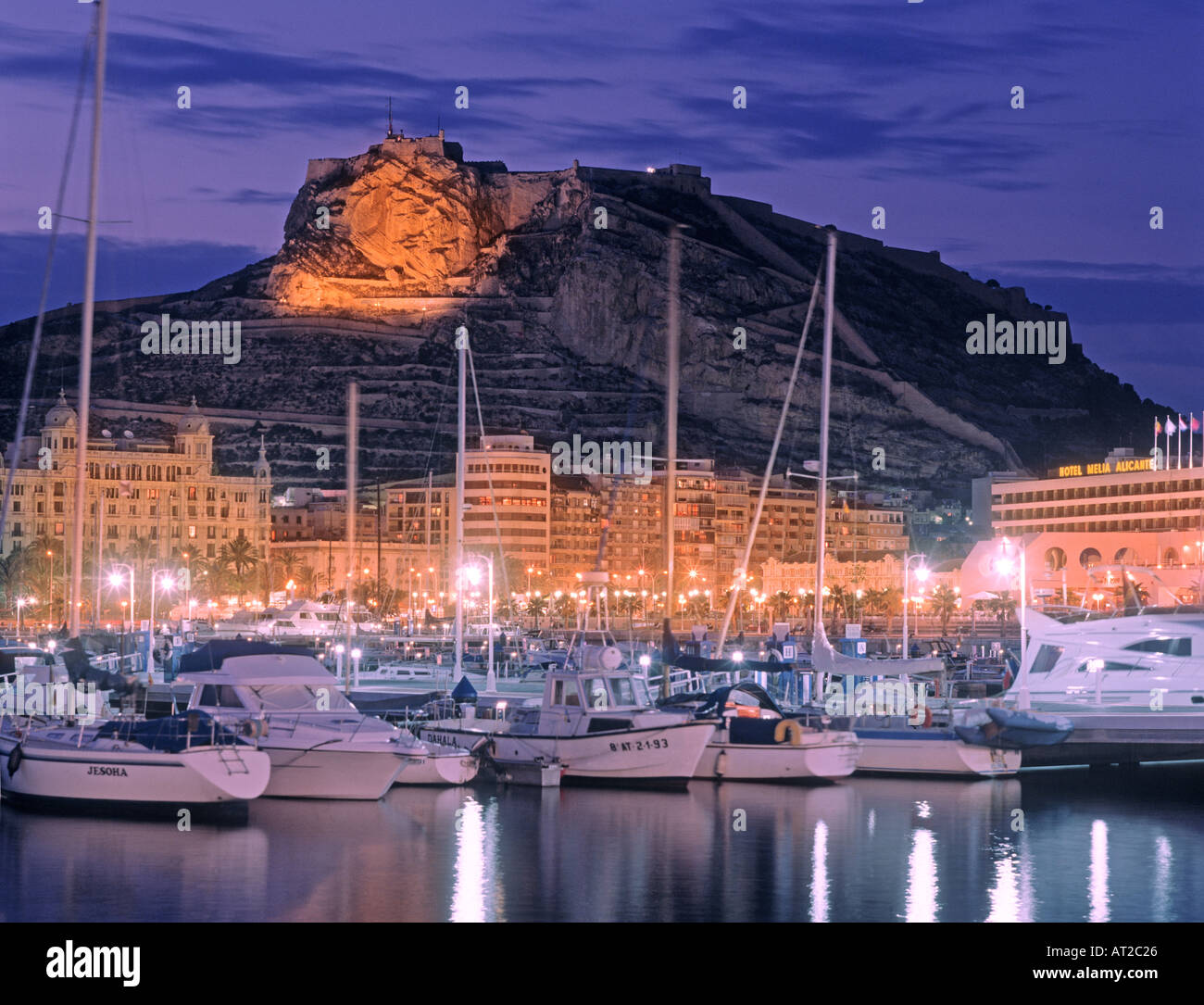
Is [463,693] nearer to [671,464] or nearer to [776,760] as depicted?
[671,464]

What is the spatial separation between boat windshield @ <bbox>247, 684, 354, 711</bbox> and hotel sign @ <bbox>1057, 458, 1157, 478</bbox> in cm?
12322

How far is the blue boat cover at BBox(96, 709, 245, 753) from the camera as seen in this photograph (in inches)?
1399

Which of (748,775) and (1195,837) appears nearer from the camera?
(1195,837)

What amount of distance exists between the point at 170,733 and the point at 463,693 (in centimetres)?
1524

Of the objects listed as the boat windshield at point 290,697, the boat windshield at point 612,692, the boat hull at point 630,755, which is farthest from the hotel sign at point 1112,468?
the boat windshield at point 290,697

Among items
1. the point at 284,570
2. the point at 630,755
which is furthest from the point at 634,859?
the point at 284,570

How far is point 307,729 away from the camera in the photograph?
3859 cm

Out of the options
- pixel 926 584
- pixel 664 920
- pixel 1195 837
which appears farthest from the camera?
pixel 926 584

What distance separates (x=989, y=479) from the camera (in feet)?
598

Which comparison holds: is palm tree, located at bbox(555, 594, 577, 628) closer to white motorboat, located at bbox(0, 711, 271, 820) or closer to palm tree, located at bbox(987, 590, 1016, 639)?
palm tree, located at bbox(987, 590, 1016, 639)

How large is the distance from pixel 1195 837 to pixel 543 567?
445ft

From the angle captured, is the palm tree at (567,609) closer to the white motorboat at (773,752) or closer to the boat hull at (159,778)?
the white motorboat at (773,752)
